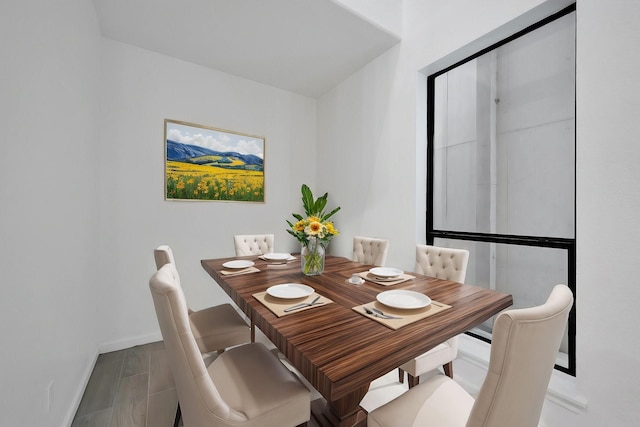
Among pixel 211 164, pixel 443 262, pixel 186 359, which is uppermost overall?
pixel 211 164

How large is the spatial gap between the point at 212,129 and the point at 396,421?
305cm

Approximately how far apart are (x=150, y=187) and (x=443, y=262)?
280 cm

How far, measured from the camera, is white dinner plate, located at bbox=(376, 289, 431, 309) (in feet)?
3.58

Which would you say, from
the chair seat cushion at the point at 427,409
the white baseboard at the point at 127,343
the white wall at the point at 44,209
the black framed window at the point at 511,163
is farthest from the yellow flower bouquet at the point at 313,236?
the white baseboard at the point at 127,343

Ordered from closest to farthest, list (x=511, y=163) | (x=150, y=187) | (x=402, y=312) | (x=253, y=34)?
(x=402, y=312), (x=511, y=163), (x=253, y=34), (x=150, y=187)

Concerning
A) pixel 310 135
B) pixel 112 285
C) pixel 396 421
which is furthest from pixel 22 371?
pixel 310 135

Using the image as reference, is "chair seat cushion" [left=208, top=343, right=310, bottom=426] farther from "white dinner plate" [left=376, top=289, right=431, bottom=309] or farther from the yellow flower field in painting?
the yellow flower field in painting

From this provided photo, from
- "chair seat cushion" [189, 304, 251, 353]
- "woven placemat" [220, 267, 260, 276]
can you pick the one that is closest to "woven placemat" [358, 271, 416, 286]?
"woven placemat" [220, 267, 260, 276]

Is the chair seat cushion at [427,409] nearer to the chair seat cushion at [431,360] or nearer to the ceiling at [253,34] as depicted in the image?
the chair seat cushion at [431,360]

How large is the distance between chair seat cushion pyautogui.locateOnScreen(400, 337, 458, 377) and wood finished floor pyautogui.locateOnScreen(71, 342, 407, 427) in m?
0.47

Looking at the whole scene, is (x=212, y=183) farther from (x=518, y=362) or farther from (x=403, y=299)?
(x=518, y=362)

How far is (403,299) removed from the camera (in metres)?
1.19

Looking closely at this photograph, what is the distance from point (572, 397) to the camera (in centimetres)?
146

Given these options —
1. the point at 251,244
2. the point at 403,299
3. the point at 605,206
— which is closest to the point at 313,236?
the point at 403,299
